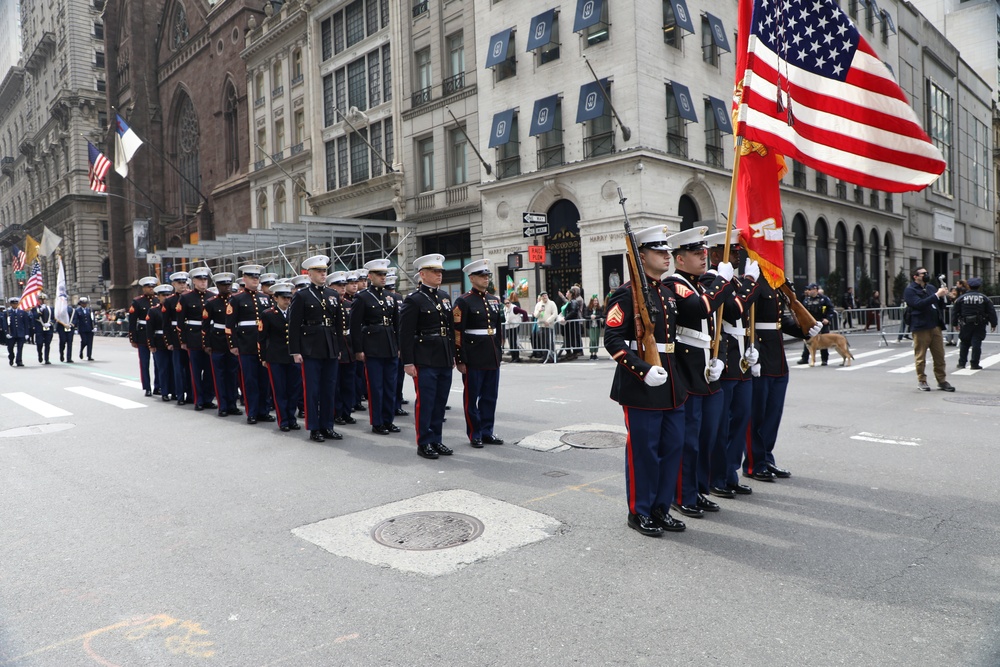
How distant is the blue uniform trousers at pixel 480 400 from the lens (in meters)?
7.97

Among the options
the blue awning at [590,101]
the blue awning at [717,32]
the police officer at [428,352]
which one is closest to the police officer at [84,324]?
the blue awning at [590,101]

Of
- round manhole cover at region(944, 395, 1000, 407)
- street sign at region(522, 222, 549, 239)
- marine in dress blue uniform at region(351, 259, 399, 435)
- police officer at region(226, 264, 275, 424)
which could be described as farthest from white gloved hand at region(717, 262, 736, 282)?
street sign at region(522, 222, 549, 239)

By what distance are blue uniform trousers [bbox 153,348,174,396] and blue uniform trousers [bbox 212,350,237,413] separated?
240 centimetres

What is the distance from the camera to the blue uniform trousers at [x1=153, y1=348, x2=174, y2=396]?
1271cm

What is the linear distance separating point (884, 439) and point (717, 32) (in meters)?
22.9

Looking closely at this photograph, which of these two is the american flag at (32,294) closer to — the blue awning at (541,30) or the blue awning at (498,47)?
the blue awning at (498,47)

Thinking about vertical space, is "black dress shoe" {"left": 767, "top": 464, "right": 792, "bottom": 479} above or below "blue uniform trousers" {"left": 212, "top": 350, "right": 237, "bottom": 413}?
below

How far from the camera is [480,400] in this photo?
7.98 metres

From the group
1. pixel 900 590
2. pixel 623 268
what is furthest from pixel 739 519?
pixel 623 268

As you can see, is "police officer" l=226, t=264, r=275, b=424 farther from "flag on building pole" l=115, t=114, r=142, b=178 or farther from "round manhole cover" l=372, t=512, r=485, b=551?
"flag on building pole" l=115, t=114, r=142, b=178

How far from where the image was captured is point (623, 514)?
5309mm

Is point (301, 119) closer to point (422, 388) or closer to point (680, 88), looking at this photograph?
point (680, 88)

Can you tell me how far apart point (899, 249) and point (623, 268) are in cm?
2847

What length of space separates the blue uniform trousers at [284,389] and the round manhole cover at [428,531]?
442 centimetres
